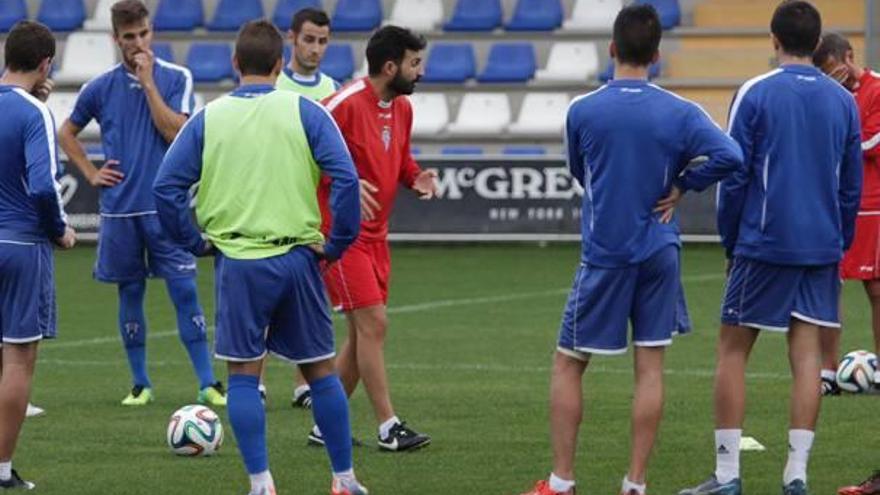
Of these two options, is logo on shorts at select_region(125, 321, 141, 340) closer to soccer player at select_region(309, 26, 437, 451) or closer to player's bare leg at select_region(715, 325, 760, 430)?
soccer player at select_region(309, 26, 437, 451)

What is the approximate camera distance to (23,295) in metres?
9.59

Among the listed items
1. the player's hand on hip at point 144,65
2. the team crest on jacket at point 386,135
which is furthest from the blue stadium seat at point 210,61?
the team crest on jacket at point 386,135

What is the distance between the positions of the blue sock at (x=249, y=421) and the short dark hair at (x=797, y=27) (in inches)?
106

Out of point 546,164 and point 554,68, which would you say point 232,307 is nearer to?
point 546,164

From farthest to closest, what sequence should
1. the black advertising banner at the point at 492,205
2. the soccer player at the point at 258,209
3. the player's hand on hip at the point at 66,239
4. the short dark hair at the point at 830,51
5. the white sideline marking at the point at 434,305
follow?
the black advertising banner at the point at 492,205 → the white sideline marking at the point at 434,305 → the short dark hair at the point at 830,51 → the player's hand on hip at the point at 66,239 → the soccer player at the point at 258,209

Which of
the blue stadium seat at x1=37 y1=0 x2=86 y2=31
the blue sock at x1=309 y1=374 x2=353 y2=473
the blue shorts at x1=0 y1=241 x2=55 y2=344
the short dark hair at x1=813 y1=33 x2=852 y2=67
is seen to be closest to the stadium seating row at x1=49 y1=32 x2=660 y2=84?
the blue stadium seat at x1=37 y1=0 x2=86 y2=31

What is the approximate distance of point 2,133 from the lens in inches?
374

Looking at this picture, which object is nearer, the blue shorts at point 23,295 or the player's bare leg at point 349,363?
the blue shorts at point 23,295

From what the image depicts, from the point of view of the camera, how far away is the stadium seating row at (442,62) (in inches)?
1039

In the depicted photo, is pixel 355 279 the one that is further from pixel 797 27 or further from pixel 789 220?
pixel 797 27

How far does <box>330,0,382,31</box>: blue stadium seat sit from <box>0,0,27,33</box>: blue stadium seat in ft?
13.7

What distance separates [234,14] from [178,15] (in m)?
0.76

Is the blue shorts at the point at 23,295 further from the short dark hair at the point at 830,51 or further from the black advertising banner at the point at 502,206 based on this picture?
the black advertising banner at the point at 502,206

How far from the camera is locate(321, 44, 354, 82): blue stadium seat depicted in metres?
26.4
